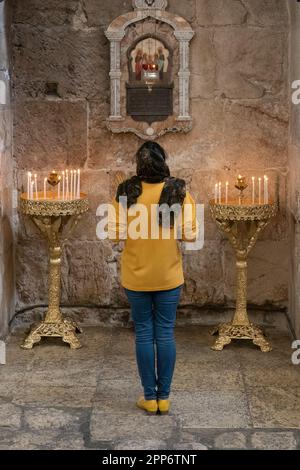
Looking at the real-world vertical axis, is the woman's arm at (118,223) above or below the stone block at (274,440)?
above

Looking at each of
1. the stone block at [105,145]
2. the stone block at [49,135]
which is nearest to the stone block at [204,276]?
the stone block at [105,145]

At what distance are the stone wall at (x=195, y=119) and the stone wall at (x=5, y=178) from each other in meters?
0.12

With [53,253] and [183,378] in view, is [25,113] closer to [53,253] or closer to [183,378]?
[53,253]

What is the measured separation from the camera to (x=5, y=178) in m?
5.84

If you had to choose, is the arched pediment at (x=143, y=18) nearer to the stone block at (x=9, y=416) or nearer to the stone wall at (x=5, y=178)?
the stone wall at (x=5, y=178)

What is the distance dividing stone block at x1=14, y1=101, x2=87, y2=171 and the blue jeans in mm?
2036

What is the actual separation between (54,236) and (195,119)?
133 centimetres

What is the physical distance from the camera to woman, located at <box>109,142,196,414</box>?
420cm

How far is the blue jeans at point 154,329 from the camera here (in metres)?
4.27

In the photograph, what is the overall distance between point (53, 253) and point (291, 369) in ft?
5.87

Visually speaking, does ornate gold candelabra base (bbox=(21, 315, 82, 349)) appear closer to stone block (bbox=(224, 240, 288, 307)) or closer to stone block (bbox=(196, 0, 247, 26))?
stone block (bbox=(224, 240, 288, 307))

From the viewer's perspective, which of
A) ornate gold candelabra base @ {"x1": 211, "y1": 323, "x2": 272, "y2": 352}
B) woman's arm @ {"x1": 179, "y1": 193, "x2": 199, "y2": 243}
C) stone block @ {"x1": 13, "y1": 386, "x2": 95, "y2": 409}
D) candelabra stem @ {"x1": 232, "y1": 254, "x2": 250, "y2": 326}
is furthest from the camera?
candelabra stem @ {"x1": 232, "y1": 254, "x2": 250, "y2": 326}

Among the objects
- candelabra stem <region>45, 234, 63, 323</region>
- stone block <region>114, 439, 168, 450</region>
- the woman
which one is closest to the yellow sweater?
the woman

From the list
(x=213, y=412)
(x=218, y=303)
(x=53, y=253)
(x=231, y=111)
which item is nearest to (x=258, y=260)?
(x=218, y=303)
